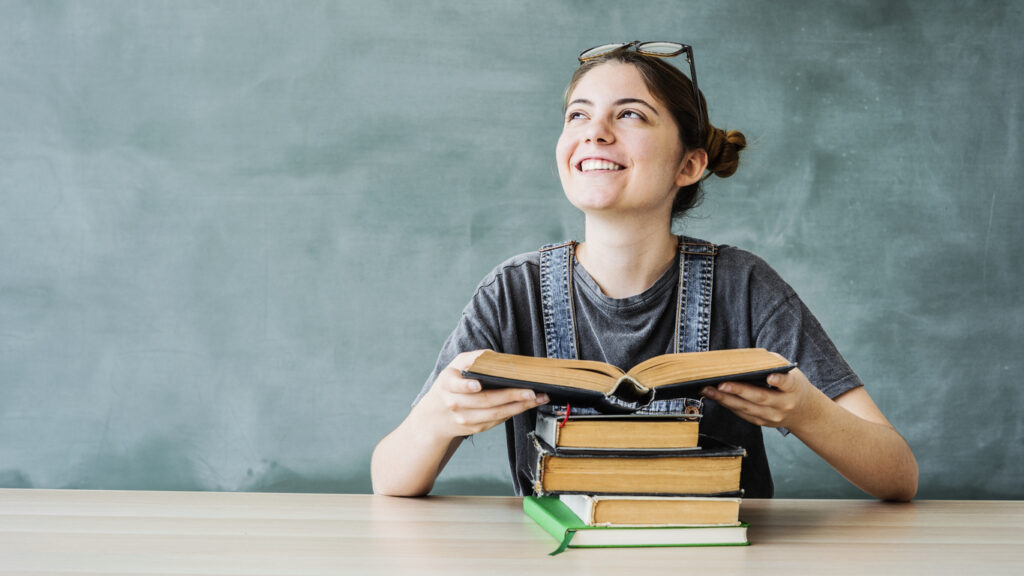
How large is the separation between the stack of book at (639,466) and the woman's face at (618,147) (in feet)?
1.68

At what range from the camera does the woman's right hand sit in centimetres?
86

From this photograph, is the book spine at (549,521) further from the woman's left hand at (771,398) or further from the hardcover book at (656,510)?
the woman's left hand at (771,398)

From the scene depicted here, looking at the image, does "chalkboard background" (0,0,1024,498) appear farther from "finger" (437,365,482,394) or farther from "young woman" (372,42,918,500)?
"finger" (437,365,482,394)

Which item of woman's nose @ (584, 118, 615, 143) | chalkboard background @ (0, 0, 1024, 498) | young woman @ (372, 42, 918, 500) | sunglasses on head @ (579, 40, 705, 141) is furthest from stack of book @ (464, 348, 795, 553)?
chalkboard background @ (0, 0, 1024, 498)

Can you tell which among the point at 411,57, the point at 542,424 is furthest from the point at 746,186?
the point at 542,424

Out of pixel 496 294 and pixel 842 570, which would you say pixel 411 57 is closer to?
pixel 496 294

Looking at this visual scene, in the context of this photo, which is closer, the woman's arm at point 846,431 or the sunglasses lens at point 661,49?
the woman's arm at point 846,431

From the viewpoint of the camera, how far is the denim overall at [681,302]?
137cm

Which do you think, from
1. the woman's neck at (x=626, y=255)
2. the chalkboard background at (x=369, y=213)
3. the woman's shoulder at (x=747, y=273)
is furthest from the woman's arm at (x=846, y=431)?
the chalkboard background at (x=369, y=213)

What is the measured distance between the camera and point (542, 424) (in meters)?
0.91

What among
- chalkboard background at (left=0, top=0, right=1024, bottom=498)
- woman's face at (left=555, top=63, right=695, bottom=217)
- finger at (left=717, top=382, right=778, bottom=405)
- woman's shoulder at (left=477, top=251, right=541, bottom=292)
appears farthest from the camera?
chalkboard background at (left=0, top=0, right=1024, bottom=498)

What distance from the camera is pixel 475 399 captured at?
2.94 feet

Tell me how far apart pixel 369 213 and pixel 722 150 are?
4.54ft

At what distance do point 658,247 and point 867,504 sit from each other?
51cm
